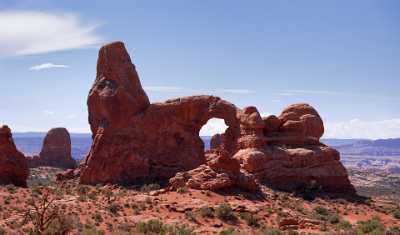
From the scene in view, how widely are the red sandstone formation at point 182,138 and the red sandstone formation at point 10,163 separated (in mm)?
7682

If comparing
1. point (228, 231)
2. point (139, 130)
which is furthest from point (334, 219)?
point (139, 130)

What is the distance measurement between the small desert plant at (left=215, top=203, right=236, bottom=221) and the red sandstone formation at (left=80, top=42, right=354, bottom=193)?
9.99 m

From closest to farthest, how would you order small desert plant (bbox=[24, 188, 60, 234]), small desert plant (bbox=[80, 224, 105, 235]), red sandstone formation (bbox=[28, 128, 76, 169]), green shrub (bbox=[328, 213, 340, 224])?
small desert plant (bbox=[24, 188, 60, 234]), small desert plant (bbox=[80, 224, 105, 235]), green shrub (bbox=[328, 213, 340, 224]), red sandstone formation (bbox=[28, 128, 76, 169])

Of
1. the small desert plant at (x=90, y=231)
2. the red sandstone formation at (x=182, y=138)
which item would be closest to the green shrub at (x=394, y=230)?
the red sandstone formation at (x=182, y=138)

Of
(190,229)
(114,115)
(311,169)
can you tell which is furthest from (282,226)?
(114,115)

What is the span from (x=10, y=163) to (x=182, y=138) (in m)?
15.5

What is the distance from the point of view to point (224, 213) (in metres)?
31.0

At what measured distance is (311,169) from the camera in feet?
137

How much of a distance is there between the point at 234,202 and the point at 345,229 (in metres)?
7.07

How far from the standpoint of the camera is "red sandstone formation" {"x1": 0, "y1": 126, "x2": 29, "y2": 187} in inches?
1623

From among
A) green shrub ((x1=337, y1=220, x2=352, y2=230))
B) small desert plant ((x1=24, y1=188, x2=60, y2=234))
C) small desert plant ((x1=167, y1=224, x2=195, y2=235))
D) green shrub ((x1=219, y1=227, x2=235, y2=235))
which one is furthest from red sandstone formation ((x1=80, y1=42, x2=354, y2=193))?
small desert plant ((x1=24, y1=188, x2=60, y2=234))

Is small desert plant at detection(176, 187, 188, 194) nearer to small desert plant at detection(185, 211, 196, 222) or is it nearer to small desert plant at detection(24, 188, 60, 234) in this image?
small desert plant at detection(185, 211, 196, 222)

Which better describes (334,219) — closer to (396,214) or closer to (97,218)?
(396,214)

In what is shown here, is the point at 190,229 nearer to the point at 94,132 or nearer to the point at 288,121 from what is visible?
the point at 288,121
